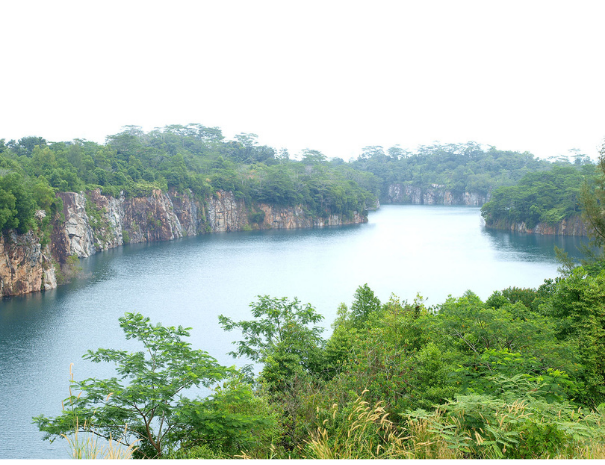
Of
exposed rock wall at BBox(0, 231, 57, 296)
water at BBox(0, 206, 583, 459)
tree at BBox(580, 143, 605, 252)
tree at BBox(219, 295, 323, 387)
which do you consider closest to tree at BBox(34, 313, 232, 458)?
tree at BBox(219, 295, 323, 387)

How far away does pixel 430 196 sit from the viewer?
120 m

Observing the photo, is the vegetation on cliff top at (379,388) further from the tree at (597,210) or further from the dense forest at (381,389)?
the tree at (597,210)

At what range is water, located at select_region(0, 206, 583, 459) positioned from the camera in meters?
17.0

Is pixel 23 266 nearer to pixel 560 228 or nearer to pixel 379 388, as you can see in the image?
pixel 379 388

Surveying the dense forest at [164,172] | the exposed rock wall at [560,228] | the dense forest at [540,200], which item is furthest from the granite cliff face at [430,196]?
the exposed rock wall at [560,228]

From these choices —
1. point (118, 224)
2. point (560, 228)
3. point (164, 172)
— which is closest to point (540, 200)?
point (560, 228)

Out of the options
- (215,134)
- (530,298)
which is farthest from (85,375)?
(215,134)

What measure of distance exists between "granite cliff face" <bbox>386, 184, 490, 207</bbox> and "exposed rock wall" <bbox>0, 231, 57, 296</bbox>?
97.7 m

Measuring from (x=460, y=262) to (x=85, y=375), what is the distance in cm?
3166

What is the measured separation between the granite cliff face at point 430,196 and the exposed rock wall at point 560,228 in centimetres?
4923

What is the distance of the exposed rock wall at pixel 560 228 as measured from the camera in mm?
56375

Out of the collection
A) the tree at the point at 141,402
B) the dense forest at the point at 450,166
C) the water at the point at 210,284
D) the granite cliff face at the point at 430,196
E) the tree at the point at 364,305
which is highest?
the dense forest at the point at 450,166

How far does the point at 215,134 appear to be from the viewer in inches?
3716

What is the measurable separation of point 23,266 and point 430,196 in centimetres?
10258
